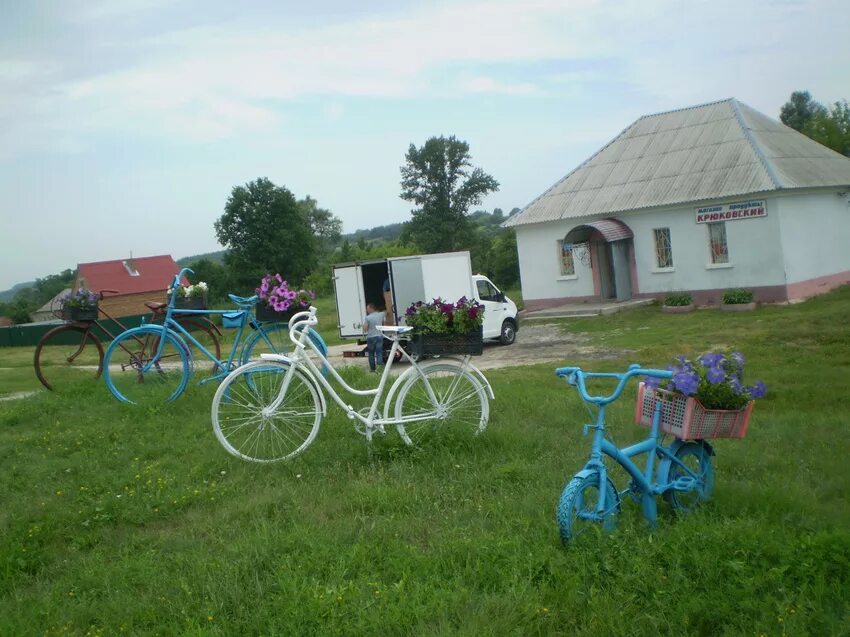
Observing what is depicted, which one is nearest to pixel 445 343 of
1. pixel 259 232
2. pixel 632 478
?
pixel 632 478

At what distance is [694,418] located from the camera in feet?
17.1

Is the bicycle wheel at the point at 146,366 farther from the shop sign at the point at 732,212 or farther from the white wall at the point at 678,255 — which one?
the shop sign at the point at 732,212

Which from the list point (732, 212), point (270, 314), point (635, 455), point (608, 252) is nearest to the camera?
point (635, 455)

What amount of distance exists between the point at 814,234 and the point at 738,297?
3.79m

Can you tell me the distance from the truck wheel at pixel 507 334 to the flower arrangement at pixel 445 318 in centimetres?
1430

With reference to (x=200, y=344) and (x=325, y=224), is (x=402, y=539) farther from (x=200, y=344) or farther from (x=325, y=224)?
(x=325, y=224)

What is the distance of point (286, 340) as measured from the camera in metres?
9.74

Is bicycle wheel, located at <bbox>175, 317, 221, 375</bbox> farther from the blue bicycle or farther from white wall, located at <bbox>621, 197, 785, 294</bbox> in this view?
white wall, located at <bbox>621, 197, 785, 294</bbox>

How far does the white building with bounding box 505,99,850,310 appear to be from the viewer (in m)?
25.0

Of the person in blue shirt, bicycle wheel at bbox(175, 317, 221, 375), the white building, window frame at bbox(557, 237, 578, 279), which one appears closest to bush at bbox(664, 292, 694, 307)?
the white building

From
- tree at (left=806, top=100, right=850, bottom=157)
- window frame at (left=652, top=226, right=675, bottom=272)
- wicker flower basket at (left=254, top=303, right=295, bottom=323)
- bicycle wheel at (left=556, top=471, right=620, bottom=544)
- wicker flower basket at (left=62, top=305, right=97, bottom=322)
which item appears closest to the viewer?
bicycle wheel at (left=556, top=471, right=620, bottom=544)

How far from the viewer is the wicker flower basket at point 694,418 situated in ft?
17.1

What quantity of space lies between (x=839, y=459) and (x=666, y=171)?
22.9m

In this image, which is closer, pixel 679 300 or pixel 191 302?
pixel 191 302
